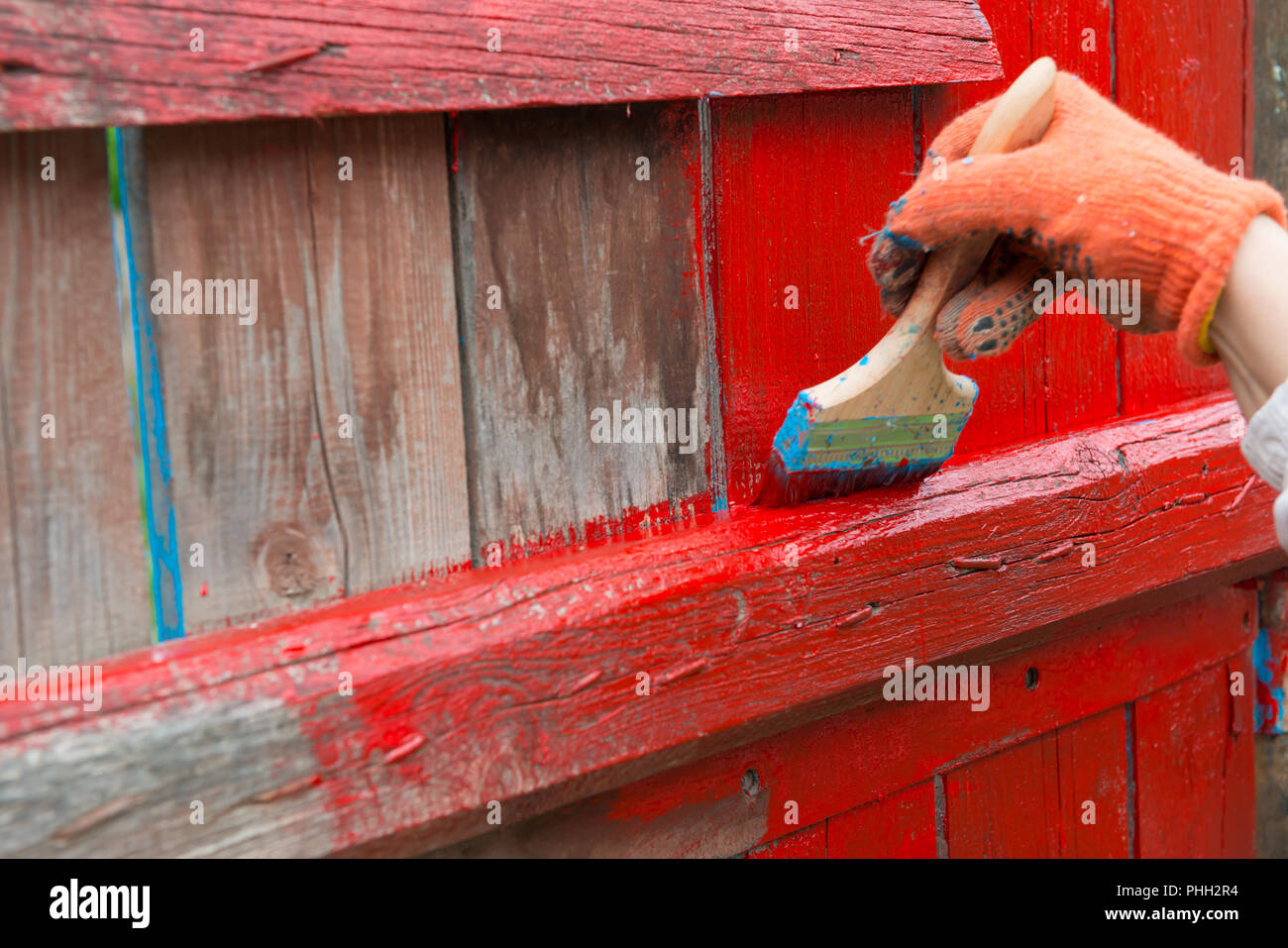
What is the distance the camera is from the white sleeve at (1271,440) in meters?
1.26

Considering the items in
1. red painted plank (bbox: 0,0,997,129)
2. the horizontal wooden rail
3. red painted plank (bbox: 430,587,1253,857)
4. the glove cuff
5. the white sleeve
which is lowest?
red painted plank (bbox: 430,587,1253,857)

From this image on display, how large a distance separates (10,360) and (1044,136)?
1.16 metres

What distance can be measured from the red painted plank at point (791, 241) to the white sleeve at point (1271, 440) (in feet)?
1.82

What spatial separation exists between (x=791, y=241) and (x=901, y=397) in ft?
0.99

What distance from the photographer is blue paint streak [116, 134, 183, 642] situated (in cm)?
105

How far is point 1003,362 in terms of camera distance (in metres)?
1.87

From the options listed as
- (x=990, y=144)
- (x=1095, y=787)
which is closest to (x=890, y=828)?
(x=1095, y=787)

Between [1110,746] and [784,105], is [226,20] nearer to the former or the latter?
[784,105]

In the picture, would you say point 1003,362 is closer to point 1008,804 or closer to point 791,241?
point 791,241

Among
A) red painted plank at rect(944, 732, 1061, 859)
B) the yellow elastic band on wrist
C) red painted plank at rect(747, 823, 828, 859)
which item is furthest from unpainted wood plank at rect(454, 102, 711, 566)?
red painted plank at rect(944, 732, 1061, 859)

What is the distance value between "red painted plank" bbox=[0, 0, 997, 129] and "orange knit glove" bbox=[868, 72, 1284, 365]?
0.93ft

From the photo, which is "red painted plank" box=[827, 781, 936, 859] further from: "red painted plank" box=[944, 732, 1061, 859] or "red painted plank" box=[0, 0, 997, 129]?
"red painted plank" box=[0, 0, 997, 129]

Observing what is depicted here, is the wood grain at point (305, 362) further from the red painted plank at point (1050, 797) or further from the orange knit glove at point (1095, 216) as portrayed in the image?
the red painted plank at point (1050, 797)

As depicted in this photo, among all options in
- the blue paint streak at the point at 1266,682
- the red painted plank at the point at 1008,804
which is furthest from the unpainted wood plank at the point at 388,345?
the blue paint streak at the point at 1266,682
